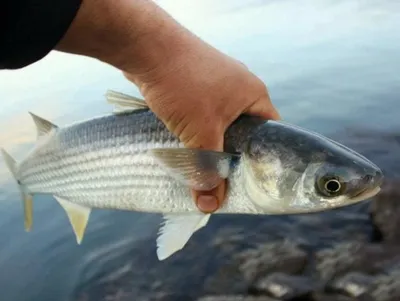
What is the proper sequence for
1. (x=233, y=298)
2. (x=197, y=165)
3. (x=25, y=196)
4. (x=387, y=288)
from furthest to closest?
(x=233, y=298)
(x=387, y=288)
(x=25, y=196)
(x=197, y=165)

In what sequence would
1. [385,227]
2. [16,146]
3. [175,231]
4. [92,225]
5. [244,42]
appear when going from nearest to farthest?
[175,231]
[385,227]
[92,225]
[16,146]
[244,42]

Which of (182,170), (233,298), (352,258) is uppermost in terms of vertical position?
(182,170)

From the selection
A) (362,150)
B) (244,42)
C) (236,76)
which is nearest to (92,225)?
(362,150)

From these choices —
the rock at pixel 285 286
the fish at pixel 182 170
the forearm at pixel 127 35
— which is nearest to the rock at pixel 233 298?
the rock at pixel 285 286

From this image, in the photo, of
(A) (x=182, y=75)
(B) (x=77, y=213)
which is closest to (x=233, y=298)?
(B) (x=77, y=213)

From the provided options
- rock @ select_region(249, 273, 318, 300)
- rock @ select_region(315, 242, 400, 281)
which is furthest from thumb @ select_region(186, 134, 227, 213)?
rock @ select_region(315, 242, 400, 281)

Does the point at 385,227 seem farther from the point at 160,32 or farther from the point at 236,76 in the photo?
the point at 160,32

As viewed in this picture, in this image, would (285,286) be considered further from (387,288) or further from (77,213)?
(77,213)
